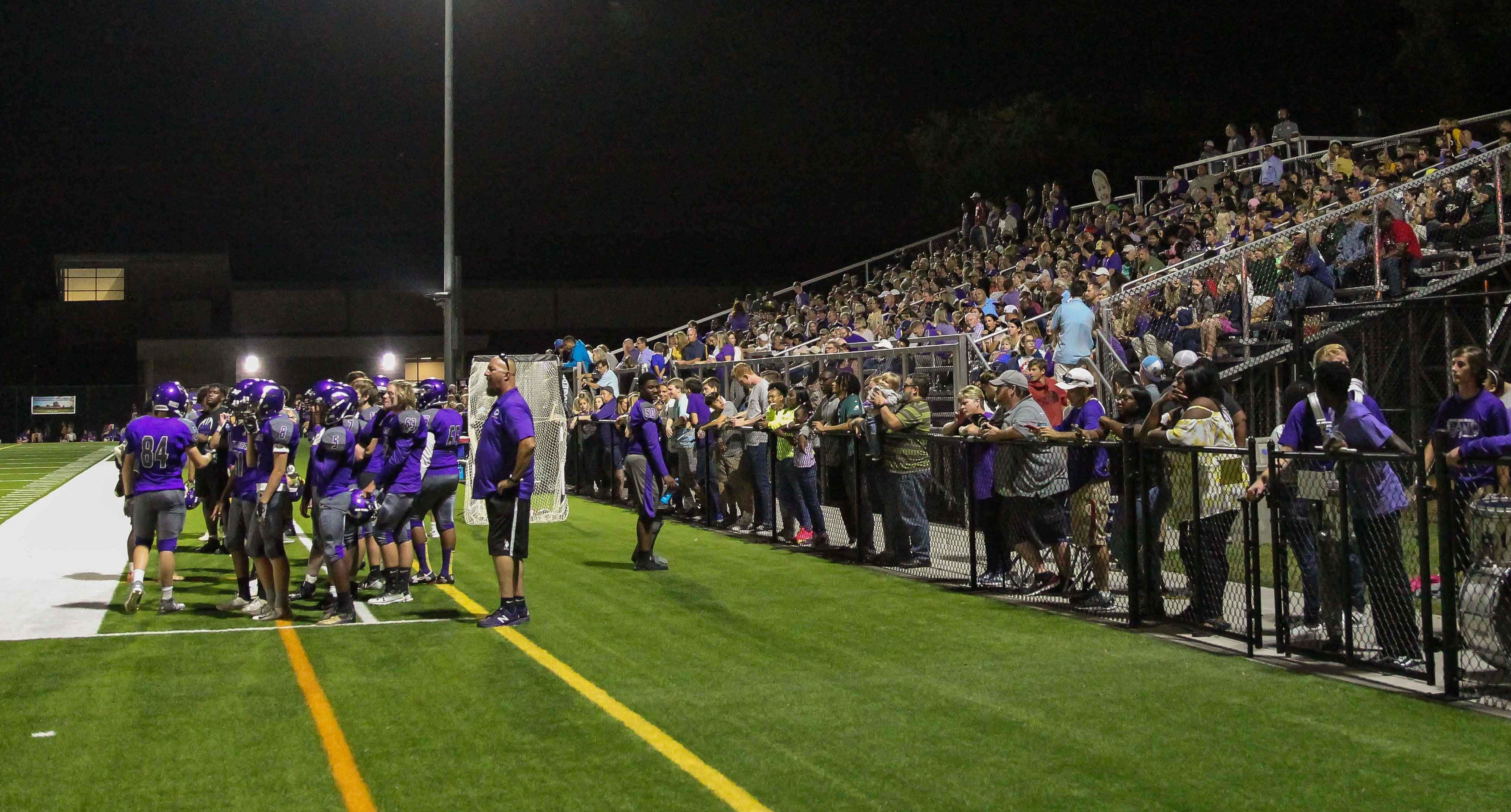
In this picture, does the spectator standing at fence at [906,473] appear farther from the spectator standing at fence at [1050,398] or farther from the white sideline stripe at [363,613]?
the white sideline stripe at [363,613]

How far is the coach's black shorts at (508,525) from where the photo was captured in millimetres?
9945

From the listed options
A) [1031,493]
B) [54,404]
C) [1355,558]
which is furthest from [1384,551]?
[54,404]

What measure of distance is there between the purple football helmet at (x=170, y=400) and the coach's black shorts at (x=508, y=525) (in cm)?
322

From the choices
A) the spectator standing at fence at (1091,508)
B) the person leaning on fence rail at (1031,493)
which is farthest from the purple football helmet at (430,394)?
the spectator standing at fence at (1091,508)

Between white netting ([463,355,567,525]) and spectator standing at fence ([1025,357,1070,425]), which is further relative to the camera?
white netting ([463,355,567,525])

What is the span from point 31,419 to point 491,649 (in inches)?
2340

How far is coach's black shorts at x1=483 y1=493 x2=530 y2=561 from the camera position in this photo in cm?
995

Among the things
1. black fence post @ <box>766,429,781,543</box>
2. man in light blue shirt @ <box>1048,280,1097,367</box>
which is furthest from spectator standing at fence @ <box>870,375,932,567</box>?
man in light blue shirt @ <box>1048,280,1097,367</box>

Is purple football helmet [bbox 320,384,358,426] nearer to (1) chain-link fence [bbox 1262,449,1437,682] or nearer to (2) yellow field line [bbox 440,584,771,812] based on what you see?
(2) yellow field line [bbox 440,584,771,812]

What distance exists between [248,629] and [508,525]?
2250 millimetres

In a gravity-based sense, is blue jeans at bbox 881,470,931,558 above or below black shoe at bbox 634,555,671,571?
above

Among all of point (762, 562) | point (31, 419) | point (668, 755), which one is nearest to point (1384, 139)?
point (762, 562)

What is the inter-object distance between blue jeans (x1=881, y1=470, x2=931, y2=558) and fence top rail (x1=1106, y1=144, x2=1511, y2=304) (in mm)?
4317

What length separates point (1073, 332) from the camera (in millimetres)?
15219
